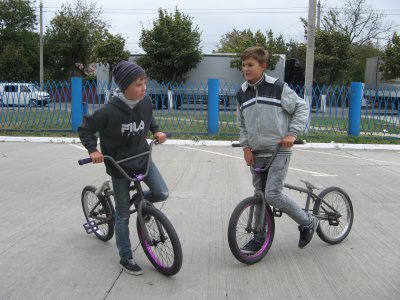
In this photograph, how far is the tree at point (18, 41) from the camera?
35.2 metres

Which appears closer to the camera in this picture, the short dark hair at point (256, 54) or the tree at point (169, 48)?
the short dark hair at point (256, 54)

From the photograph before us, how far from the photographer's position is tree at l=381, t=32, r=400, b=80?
2742 centimetres

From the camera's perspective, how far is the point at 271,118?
12.0ft

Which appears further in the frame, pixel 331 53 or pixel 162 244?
pixel 331 53

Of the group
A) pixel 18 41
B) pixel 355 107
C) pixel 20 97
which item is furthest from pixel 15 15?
pixel 355 107

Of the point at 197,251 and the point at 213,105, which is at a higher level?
the point at 213,105

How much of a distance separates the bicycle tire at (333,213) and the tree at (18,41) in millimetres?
35019

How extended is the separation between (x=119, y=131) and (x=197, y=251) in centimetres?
137

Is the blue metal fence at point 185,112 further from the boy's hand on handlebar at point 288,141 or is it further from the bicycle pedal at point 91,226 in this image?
the boy's hand on handlebar at point 288,141

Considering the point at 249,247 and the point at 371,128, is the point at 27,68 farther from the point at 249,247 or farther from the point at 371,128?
the point at 249,247

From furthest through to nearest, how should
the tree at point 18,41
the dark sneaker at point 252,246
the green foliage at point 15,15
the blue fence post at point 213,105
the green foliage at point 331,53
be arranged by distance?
the green foliage at point 15,15
the tree at point 18,41
the green foliage at point 331,53
the blue fence post at point 213,105
the dark sneaker at point 252,246

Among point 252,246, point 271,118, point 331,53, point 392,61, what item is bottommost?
point 252,246

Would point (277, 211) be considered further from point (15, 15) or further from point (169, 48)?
point (15, 15)

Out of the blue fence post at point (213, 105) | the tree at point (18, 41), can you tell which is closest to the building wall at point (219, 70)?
the tree at point (18, 41)
